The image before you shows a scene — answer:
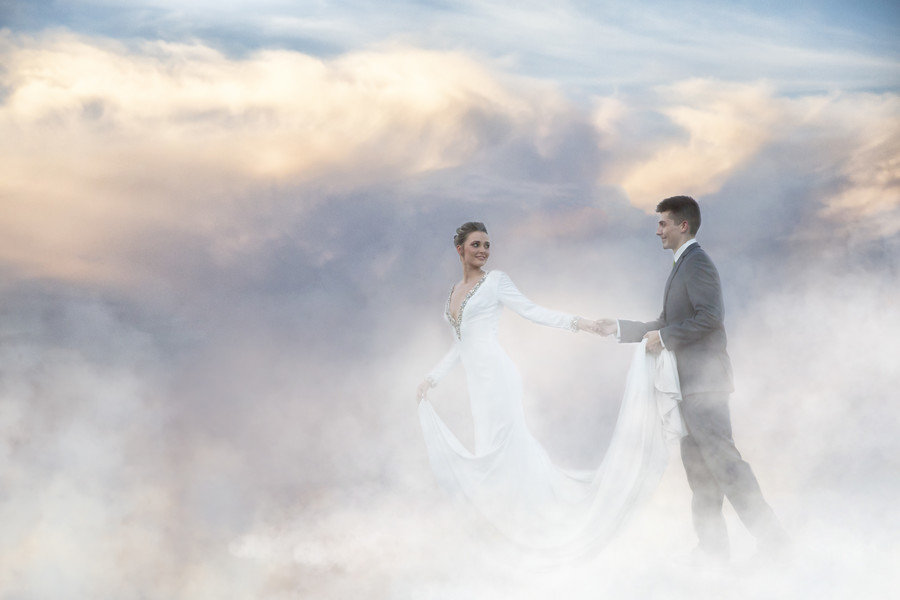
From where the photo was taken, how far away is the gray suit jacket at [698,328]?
11.9ft

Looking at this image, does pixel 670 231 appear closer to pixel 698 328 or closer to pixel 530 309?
pixel 698 328

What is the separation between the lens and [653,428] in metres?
3.79

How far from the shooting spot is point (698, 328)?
3.62m

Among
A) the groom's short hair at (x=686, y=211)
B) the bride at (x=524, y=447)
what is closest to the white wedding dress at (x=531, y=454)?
the bride at (x=524, y=447)

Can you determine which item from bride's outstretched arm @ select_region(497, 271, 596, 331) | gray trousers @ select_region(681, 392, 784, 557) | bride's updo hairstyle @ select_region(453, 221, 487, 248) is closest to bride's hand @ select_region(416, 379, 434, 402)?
bride's outstretched arm @ select_region(497, 271, 596, 331)

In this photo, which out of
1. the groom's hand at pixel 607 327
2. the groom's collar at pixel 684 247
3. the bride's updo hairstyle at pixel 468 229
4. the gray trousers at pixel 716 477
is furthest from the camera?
the bride's updo hairstyle at pixel 468 229

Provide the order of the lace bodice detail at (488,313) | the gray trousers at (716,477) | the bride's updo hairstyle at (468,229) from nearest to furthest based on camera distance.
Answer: the gray trousers at (716,477), the lace bodice detail at (488,313), the bride's updo hairstyle at (468,229)

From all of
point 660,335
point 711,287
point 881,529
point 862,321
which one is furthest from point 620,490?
point 862,321

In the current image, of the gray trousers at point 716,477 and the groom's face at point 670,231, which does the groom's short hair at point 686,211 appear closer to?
the groom's face at point 670,231

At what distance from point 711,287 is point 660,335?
334 mm

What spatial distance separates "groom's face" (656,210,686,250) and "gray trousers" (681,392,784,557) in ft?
2.52

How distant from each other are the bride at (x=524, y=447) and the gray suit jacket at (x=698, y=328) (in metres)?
0.09

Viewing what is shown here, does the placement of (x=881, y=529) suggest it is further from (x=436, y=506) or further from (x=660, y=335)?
(x=436, y=506)

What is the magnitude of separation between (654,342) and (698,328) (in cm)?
24
